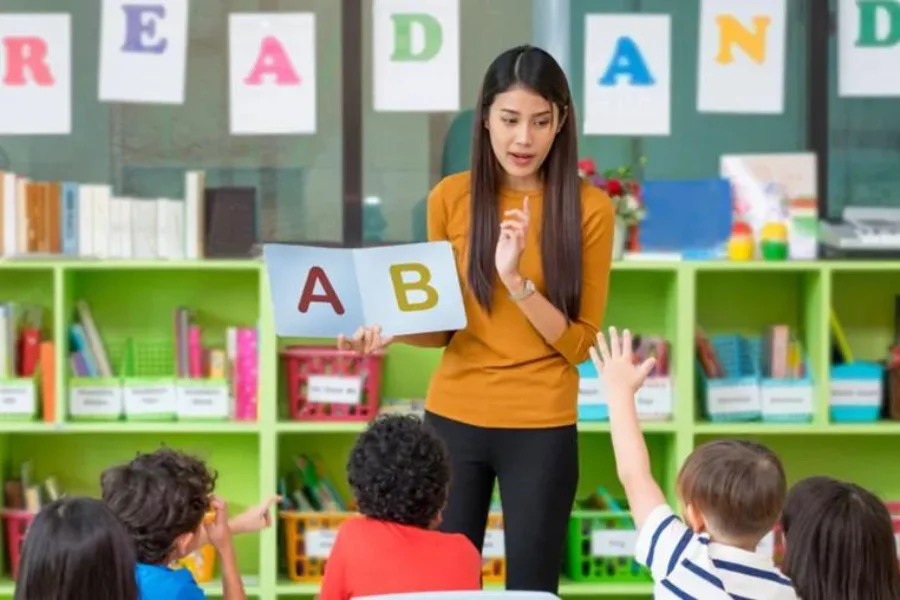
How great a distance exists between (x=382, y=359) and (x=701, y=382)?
3.00ft

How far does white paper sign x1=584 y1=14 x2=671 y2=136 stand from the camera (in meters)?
4.34

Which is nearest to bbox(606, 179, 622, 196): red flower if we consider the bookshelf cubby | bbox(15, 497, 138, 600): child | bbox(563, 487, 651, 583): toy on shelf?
the bookshelf cubby

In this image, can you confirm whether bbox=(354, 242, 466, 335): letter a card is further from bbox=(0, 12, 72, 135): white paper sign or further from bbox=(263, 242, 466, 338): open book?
bbox=(0, 12, 72, 135): white paper sign

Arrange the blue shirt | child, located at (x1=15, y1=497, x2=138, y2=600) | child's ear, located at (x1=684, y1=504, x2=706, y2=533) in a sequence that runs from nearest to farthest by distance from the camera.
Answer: child, located at (x1=15, y1=497, x2=138, y2=600) < child's ear, located at (x1=684, y1=504, x2=706, y2=533) < the blue shirt

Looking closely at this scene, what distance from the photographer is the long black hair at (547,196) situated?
2.82m

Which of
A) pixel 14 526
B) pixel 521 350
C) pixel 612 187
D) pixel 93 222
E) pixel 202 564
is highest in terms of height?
pixel 612 187

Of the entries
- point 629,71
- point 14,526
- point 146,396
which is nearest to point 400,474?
point 146,396

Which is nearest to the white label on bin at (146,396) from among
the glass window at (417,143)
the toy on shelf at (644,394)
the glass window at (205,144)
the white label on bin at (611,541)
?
the glass window at (205,144)

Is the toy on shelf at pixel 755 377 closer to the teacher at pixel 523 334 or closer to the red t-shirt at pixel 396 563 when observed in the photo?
the teacher at pixel 523 334

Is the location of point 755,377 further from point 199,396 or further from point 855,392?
point 199,396

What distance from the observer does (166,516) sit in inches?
98.7

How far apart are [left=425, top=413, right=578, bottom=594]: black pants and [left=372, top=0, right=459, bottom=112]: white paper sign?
1653 millimetres

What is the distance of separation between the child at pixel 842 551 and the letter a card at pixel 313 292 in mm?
961

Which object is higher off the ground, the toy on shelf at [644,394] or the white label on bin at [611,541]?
the toy on shelf at [644,394]
